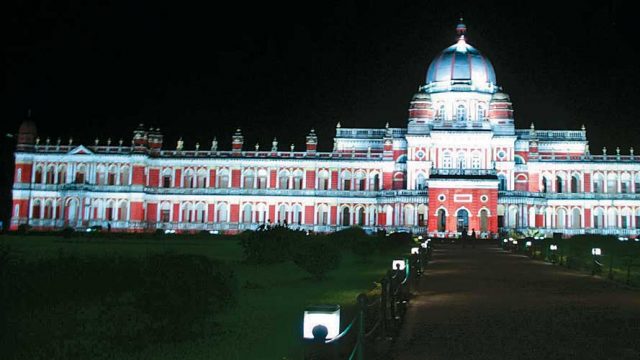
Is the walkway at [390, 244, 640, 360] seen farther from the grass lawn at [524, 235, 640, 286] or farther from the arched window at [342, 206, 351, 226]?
the arched window at [342, 206, 351, 226]

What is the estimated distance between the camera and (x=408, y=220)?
71.8 metres

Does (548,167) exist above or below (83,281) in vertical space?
above

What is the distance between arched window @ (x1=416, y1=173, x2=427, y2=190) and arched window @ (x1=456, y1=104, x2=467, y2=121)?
25.2ft

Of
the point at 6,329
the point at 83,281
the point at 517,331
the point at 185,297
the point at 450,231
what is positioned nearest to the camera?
the point at 6,329

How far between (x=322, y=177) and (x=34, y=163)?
106ft

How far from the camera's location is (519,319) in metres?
15.6

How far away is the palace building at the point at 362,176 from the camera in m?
72.6

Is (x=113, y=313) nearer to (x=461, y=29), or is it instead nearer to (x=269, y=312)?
(x=269, y=312)

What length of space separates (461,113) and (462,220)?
12158mm

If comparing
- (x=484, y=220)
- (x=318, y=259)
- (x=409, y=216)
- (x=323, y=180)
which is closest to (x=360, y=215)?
(x=323, y=180)

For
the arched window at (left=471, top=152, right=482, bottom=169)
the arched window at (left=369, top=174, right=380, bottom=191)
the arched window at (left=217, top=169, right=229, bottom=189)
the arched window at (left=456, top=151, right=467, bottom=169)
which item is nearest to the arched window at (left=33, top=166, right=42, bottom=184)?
the arched window at (left=217, top=169, right=229, bottom=189)

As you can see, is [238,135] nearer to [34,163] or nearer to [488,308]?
[34,163]

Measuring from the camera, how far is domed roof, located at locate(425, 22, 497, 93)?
2972 inches

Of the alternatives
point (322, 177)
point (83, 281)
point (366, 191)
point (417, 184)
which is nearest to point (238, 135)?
point (322, 177)
